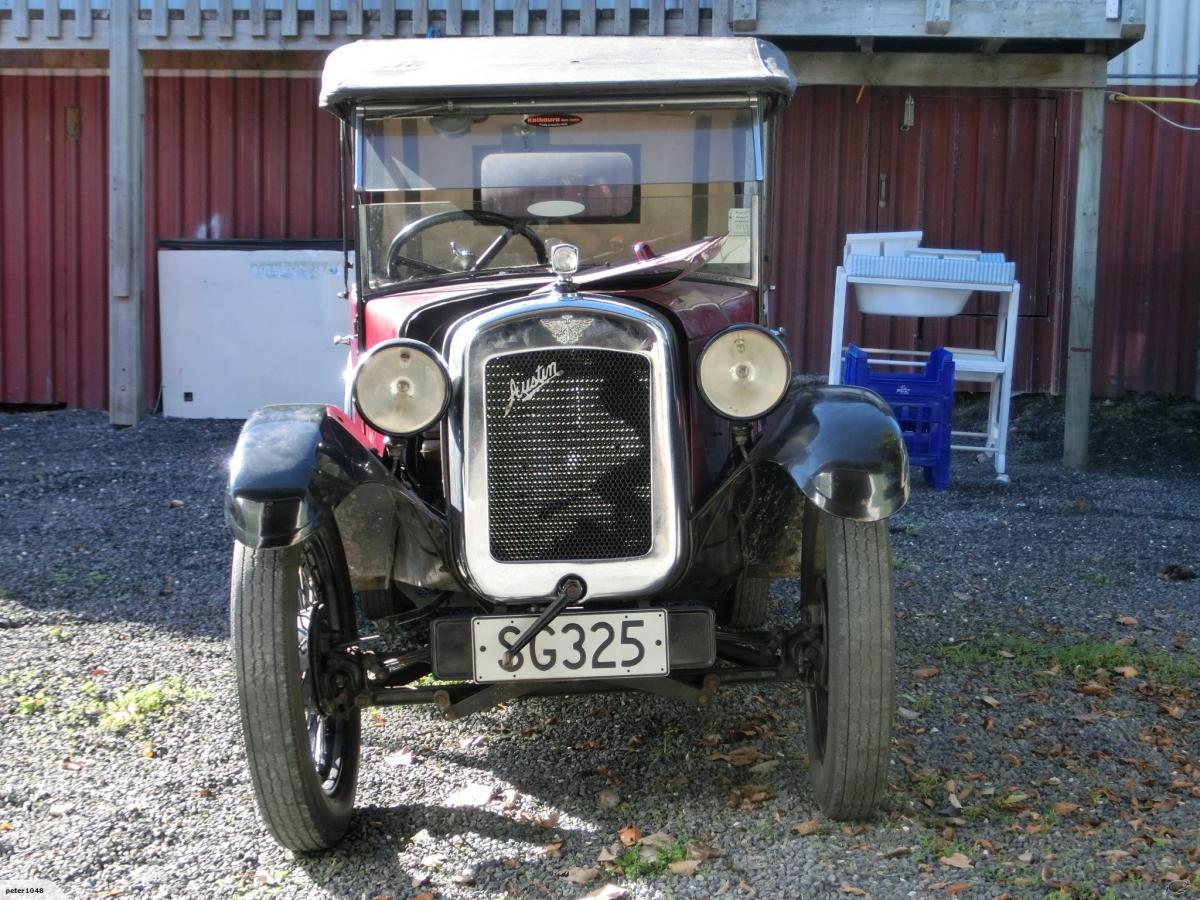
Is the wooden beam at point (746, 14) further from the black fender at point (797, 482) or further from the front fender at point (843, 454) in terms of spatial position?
the front fender at point (843, 454)

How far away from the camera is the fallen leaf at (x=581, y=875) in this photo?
2961 millimetres

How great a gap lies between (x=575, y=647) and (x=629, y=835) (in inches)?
20.4

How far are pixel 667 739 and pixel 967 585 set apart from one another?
2189mm

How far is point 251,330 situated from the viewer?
31.5 ft

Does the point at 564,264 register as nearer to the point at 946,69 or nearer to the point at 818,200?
the point at 946,69

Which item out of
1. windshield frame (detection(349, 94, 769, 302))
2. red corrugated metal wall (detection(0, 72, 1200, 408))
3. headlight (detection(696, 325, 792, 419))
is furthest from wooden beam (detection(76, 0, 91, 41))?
headlight (detection(696, 325, 792, 419))

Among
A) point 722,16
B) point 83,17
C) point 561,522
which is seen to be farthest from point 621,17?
point 561,522

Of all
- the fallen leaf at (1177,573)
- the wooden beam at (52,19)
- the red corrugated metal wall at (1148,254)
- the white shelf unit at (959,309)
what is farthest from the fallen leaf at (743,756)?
the wooden beam at (52,19)

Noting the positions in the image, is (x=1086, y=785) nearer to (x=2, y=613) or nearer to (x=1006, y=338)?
(x=2, y=613)

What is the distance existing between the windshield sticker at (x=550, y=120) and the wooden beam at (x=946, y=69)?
5336mm

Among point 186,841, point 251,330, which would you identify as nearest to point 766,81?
point 186,841

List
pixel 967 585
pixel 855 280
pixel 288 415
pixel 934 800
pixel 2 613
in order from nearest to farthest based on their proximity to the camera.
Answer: pixel 288 415 < pixel 934 800 < pixel 2 613 < pixel 967 585 < pixel 855 280

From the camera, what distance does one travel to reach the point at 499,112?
3.89 metres

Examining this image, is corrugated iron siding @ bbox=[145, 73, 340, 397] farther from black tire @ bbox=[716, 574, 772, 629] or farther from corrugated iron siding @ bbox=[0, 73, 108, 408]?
black tire @ bbox=[716, 574, 772, 629]
